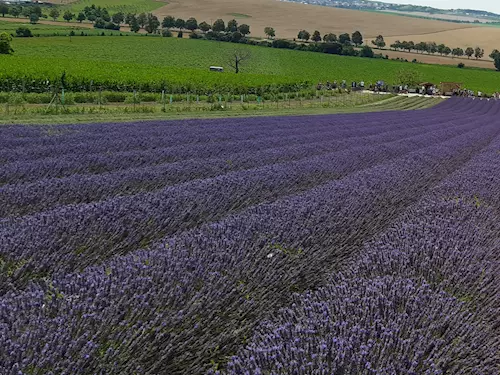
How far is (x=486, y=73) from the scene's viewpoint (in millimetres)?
101250

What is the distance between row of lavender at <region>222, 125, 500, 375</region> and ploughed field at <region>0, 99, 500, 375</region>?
14 mm

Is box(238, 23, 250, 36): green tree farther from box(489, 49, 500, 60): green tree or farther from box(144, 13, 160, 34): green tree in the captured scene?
box(489, 49, 500, 60): green tree

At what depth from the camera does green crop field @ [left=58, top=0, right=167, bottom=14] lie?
127 m

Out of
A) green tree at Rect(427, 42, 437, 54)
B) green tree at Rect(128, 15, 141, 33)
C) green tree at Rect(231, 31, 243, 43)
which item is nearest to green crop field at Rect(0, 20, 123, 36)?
green tree at Rect(128, 15, 141, 33)

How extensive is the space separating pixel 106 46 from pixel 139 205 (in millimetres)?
78717

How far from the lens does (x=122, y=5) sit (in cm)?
13175

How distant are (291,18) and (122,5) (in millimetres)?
38344

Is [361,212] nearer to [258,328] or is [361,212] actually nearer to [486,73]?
[258,328]

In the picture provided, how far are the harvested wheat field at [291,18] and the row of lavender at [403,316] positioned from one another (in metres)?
114

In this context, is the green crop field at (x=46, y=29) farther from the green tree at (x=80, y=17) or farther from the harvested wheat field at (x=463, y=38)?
the harvested wheat field at (x=463, y=38)

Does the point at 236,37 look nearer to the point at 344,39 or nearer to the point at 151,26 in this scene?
Result: the point at 151,26

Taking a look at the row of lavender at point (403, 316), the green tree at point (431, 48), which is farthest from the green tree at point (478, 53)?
the row of lavender at point (403, 316)

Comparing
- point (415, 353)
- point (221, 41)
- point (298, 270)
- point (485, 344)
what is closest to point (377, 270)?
point (298, 270)

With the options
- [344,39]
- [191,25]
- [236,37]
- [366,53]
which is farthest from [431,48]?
[191,25]
